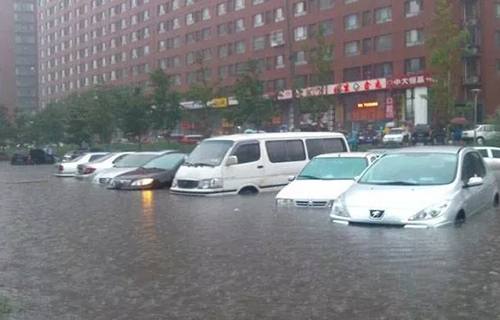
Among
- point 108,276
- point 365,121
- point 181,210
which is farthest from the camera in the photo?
point 365,121

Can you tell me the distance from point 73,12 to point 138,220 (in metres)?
113

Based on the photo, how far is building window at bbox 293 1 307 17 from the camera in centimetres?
7562

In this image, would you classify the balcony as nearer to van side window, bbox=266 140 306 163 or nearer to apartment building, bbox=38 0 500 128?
apartment building, bbox=38 0 500 128

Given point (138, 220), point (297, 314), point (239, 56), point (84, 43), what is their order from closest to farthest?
1. point (297, 314)
2. point (138, 220)
3. point (239, 56)
4. point (84, 43)

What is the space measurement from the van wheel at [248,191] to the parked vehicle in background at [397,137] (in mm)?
32121

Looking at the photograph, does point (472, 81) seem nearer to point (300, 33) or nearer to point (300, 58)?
point (300, 58)

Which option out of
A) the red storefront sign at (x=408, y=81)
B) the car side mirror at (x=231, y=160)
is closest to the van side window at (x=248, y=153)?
the car side mirror at (x=231, y=160)

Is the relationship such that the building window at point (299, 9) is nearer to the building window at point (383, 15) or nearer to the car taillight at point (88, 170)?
the building window at point (383, 15)

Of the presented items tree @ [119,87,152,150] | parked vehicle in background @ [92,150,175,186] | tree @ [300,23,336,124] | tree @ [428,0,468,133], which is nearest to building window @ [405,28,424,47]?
tree @ [300,23,336,124]

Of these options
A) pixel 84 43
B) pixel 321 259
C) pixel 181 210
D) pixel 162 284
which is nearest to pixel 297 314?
pixel 162 284

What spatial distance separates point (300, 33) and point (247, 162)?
5659cm

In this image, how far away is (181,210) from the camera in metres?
17.8

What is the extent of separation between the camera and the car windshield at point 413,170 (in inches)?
508

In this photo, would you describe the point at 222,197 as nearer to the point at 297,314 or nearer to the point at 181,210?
the point at 181,210
